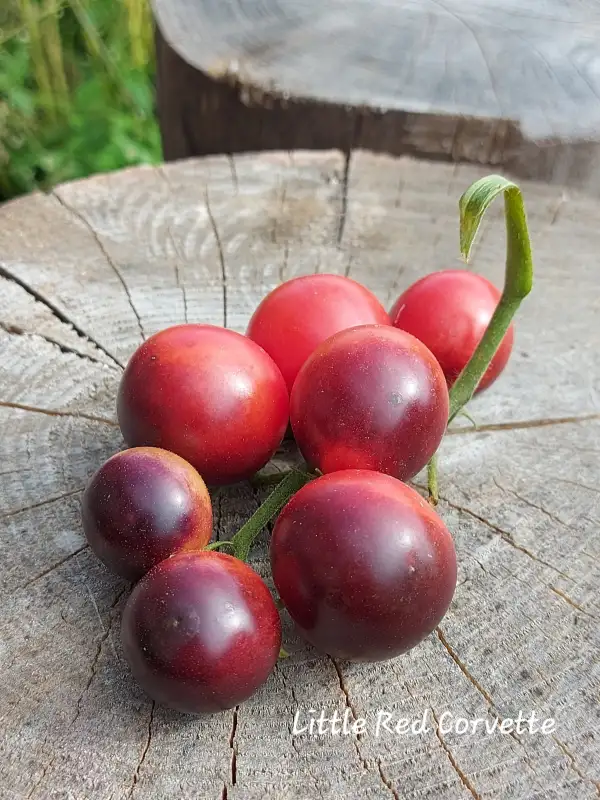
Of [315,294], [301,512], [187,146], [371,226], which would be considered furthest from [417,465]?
[187,146]

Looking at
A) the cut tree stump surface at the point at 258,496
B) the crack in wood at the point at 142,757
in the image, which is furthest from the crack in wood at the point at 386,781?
the crack in wood at the point at 142,757

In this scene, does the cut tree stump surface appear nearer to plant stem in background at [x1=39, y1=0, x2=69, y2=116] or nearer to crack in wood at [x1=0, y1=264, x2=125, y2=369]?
crack in wood at [x1=0, y1=264, x2=125, y2=369]

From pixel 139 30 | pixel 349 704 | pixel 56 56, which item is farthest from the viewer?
pixel 139 30

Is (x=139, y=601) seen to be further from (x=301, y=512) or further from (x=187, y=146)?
(x=187, y=146)

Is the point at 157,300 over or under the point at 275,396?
under

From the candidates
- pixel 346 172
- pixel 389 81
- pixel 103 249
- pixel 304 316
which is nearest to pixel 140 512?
pixel 304 316

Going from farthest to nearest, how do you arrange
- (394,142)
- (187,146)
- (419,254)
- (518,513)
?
1. (187,146)
2. (394,142)
3. (419,254)
4. (518,513)

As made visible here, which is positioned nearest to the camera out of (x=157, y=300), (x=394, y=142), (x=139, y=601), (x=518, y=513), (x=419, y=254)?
(x=139, y=601)

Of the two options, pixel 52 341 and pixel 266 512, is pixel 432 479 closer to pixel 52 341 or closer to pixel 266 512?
pixel 266 512
